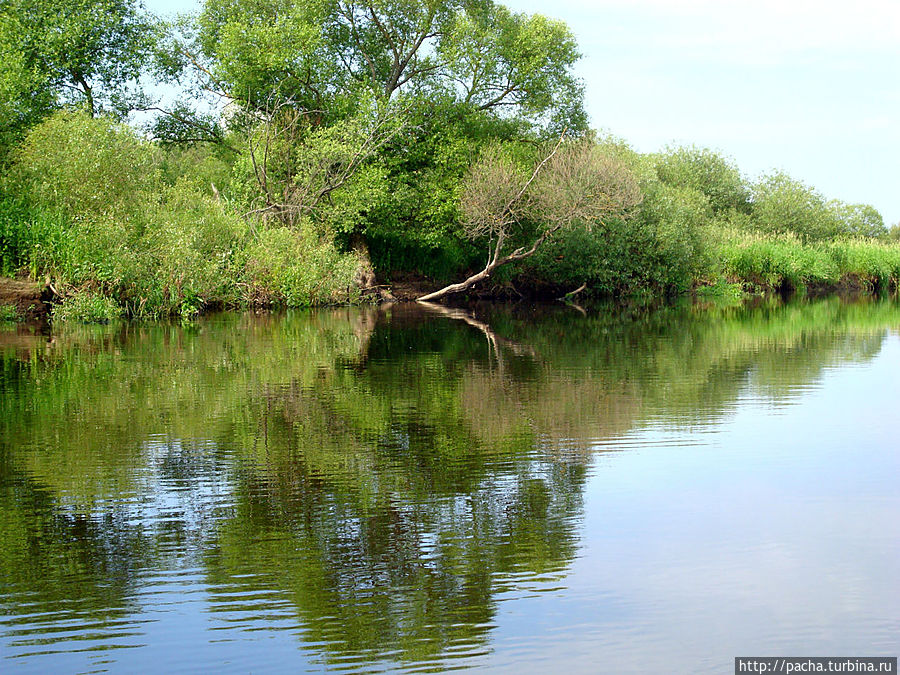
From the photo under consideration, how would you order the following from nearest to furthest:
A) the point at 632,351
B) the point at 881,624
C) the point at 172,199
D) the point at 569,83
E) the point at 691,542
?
the point at 881,624
the point at 691,542
the point at 632,351
the point at 172,199
the point at 569,83

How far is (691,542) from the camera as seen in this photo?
6.09 meters

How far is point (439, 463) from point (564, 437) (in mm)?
1788

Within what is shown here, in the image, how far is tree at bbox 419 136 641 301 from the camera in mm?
37688

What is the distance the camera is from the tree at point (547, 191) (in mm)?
37688

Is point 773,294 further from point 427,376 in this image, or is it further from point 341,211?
point 427,376

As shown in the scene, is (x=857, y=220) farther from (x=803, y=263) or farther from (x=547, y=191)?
(x=547, y=191)

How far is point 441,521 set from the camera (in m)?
6.45

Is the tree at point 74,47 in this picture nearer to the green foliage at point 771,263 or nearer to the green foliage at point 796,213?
the green foliage at point 771,263

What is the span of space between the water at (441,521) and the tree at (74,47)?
89.0 feet

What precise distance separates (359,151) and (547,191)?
7803 millimetres

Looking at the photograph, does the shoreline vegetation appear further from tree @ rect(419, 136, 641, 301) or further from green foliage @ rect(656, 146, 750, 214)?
green foliage @ rect(656, 146, 750, 214)

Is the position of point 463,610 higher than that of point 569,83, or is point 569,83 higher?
point 569,83

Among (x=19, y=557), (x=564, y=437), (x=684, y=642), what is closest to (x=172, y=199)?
(x=564, y=437)

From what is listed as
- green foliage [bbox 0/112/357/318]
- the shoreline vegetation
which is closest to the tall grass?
the shoreline vegetation
